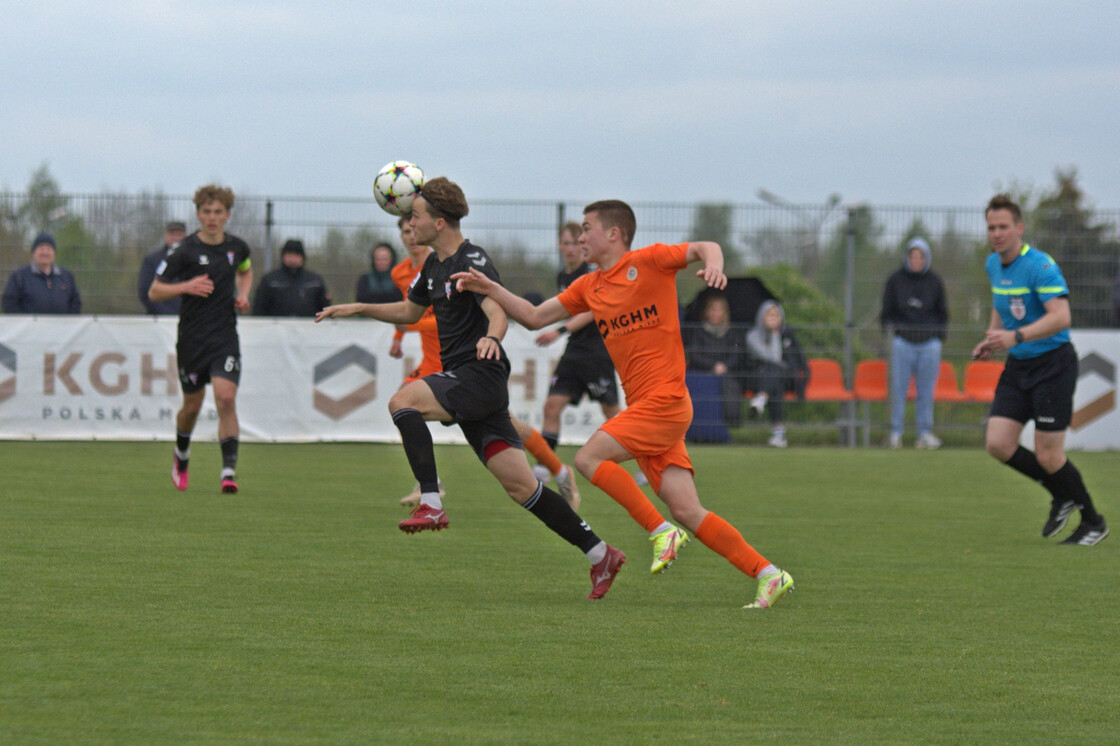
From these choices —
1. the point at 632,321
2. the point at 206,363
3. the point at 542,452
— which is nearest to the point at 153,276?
the point at 206,363

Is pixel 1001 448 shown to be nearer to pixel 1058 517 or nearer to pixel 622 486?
pixel 1058 517

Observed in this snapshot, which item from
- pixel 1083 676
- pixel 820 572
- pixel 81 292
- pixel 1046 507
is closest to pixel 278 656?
pixel 1083 676

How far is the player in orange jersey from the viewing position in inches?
247

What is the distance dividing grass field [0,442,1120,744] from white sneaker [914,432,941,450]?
7.81 m

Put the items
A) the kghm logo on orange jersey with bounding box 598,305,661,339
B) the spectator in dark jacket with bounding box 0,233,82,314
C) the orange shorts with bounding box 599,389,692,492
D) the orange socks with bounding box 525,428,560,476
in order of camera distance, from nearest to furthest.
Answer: the orange shorts with bounding box 599,389,692,492
the kghm logo on orange jersey with bounding box 598,305,661,339
the orange socks with bounding box 525,428,560,476
the spectator in dark jacket with bounding box 0,233,82,314

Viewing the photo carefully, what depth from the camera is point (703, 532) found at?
245 inches

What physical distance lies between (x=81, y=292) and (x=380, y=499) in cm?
796

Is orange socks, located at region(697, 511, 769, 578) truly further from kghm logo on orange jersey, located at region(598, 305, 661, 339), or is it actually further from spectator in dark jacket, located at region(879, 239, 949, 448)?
spectator in dark jacket, located at region(879, 239, 949, 448)

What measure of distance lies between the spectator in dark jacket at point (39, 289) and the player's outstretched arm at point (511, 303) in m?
11.0

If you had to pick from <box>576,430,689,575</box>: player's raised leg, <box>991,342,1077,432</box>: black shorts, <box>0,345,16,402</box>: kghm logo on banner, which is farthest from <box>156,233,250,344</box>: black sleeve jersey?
<box>0,345,16,402</box>: kghm logo on banner

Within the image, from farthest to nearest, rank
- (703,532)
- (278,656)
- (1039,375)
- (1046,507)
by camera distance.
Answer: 1. (1046,507)
2. (1039,375)
3. (703,532)
4. (278,656)

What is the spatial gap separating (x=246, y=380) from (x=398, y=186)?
27.0 ft

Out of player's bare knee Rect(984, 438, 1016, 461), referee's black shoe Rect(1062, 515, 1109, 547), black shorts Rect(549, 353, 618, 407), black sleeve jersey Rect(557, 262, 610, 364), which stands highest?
black sleeve jersey Rect(557, 262, 610, 364)

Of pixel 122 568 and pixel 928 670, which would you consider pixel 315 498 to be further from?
pixel 928 670
